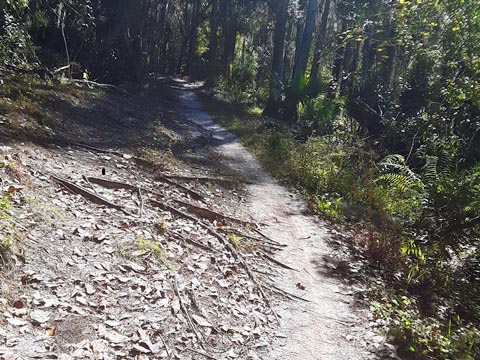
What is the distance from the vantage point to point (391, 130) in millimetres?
13289

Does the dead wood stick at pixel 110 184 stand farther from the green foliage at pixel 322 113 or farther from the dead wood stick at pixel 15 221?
the green foliage at pixel 322 113

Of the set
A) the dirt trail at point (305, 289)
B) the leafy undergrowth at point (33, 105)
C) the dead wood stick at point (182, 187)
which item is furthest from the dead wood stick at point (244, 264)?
the leafy undergrowth at point (33, 105)

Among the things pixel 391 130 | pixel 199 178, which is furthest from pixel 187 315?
pixel 391 130

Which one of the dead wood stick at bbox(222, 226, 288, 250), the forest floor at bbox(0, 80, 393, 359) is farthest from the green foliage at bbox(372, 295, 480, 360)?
the dead wood stick at bbox(222, 226, 288, 250)

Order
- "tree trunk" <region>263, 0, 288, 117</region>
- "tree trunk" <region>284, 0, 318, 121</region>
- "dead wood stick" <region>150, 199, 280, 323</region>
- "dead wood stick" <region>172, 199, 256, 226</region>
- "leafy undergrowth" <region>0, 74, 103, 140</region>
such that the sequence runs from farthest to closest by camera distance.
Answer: "tree trunk" <region>263, 0, 288, 117</region> → "tree trunk" <region>284, 0, 318, 121</region> → "leafy undergrowth" <region>0, 74, 103, 140</region> → "dead wood stick" <region>172, 199, 256, 226</region> → "dead wood stick" <region>150, 199, 280, 323</region>

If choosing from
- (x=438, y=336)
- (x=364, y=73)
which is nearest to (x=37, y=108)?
(x=438, y=336)

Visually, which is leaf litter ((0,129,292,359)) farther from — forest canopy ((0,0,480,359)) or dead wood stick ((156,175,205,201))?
forest canopy ((0,0,480,359))

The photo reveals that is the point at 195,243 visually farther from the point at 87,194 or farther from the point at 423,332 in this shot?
the point at 423,332

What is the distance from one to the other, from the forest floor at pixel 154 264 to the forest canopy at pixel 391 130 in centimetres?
87

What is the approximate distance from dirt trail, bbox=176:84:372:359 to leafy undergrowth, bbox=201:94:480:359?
1.46 feet

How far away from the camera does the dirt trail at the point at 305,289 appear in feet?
14.5

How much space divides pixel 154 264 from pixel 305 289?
1.98m

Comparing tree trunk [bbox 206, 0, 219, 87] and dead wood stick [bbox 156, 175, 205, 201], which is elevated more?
tree trunk [bbox 206, 0, 219, 87]

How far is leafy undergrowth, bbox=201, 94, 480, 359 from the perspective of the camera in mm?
4984
